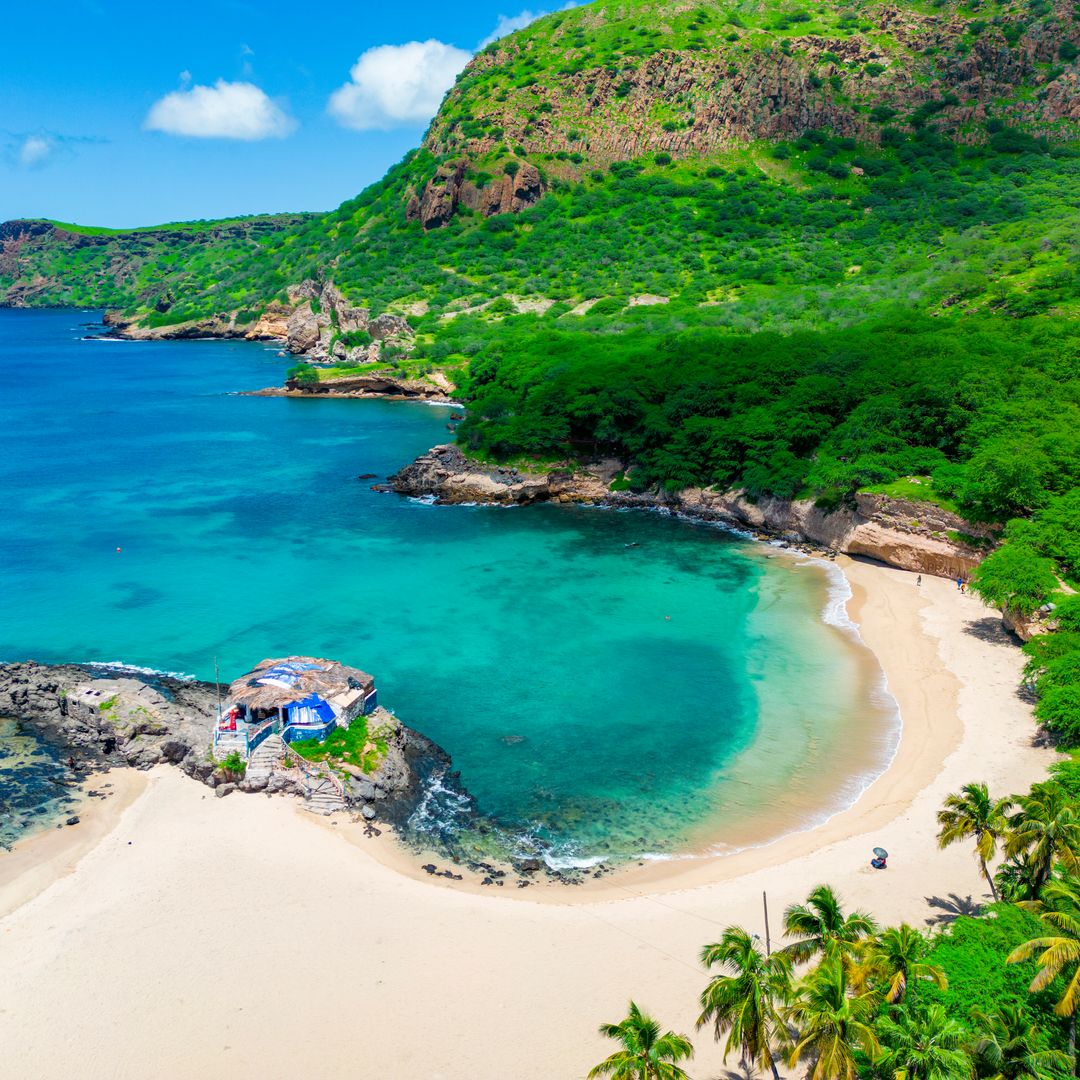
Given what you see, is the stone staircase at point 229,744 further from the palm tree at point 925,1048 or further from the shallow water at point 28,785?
the palm tree at point 925,1048

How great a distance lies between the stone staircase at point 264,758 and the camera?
36500 mm

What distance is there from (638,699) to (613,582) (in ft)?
54.0

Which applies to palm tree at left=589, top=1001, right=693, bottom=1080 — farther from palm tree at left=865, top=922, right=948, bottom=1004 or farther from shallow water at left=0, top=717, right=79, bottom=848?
shallow water at left=0, top=717, right=79, bottom=848

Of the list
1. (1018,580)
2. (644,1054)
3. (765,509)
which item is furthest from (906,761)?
(765,509)

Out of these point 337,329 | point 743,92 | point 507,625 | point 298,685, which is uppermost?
point 743,92

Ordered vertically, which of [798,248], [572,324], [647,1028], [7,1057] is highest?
[798,248]

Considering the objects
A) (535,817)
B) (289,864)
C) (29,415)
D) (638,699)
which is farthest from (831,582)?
(29,415)

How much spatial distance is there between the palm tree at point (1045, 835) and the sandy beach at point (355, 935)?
16.1ft

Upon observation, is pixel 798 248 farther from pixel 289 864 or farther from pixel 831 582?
pixel 289 864

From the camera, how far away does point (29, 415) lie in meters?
126

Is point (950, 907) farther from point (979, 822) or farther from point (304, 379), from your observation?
point (304, 379)

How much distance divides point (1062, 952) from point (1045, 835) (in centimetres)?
557

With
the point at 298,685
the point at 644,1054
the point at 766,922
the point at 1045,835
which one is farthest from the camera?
the point at 298,685

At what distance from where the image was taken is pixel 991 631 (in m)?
50.2
